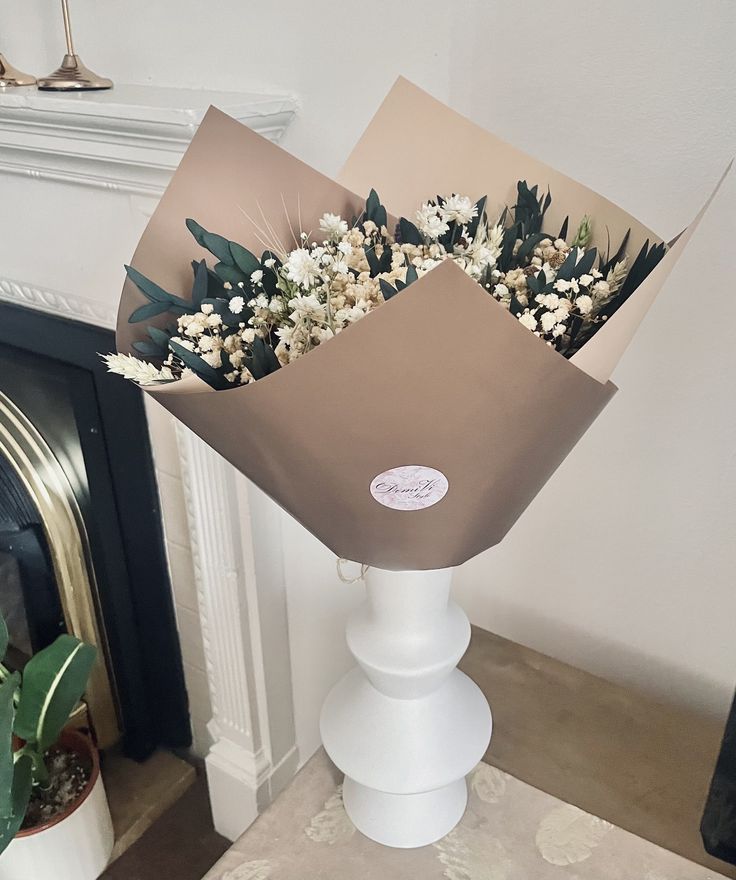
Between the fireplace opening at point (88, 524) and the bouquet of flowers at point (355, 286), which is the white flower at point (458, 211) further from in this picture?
the fireplace opening at point (88, 524)

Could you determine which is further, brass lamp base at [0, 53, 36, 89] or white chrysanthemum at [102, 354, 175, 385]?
brass lamp base at [0, 53, 36, 89]

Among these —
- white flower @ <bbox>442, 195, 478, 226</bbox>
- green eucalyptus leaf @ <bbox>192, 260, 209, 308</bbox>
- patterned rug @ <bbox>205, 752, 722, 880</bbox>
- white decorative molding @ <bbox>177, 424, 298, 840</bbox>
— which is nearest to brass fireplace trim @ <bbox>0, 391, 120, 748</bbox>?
white decorative molding @ <bbox>177, 424, 298, 840</bbox>

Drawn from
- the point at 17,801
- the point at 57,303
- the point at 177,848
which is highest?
the point at 57,303

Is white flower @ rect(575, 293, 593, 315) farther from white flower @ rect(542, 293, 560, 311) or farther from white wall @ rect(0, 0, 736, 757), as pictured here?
white wall @ rect(0, 0, 736, 757)

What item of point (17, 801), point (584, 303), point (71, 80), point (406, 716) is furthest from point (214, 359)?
point (17, 801)

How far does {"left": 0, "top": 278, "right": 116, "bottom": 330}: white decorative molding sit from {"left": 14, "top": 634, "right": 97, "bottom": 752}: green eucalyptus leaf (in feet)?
1.58

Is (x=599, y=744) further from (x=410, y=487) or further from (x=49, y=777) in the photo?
(x=49, y=777)

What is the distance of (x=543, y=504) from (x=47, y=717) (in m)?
0.81

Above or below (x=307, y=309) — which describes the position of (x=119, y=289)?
below

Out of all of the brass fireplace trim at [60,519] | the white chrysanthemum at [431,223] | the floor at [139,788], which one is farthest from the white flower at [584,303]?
the floor at [139,788]

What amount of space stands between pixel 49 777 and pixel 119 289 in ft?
2.82

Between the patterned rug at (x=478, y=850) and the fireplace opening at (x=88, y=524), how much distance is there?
2.23ft

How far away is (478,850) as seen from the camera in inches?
29.1

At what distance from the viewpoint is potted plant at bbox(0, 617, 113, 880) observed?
44.1 inches
